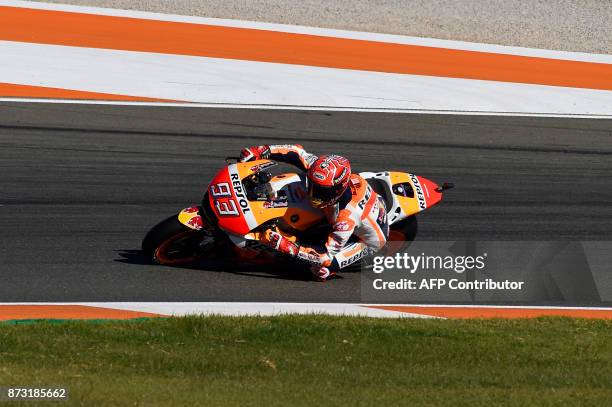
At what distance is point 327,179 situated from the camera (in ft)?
34.9

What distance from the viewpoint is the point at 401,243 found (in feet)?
39.3

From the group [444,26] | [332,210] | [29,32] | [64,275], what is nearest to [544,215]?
[332,210]

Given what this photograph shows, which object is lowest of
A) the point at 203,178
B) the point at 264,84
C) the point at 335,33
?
the point at 203,178

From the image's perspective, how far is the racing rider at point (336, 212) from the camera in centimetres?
1073

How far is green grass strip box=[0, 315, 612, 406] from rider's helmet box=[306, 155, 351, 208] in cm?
139

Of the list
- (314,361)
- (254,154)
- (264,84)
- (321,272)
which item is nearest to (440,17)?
(264,84)

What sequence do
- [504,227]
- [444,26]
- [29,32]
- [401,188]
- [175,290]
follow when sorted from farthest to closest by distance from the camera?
[444,26]
[29,32]
[504,227]
[401,188]
[175,290]

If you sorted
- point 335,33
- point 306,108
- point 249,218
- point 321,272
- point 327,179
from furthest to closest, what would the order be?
1. point 335,33
2. point 306,108
3. point 321,272
4. point 249,218
5. point 327,179

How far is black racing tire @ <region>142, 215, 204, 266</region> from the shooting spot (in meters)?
11.3

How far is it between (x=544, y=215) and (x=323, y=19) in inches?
435

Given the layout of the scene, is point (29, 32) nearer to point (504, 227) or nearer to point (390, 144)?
point (390, 144)

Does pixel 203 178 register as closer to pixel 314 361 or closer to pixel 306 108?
pixel 306 108

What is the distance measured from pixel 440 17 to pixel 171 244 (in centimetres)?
1383

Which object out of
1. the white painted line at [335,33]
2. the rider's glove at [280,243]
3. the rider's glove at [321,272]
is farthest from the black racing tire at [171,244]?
the white painted line at [335,33]
